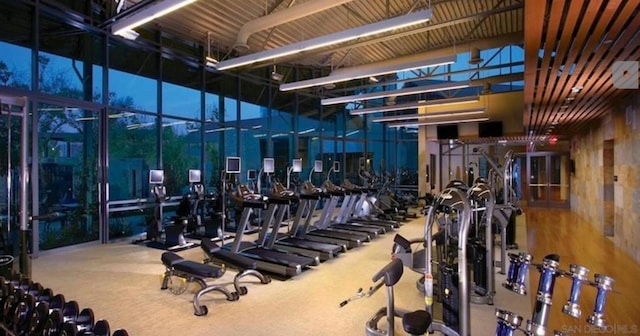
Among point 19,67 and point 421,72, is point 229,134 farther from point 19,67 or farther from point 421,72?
point 421,72

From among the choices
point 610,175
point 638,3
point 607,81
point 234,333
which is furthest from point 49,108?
point 610,175

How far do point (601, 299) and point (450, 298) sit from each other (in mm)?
1395

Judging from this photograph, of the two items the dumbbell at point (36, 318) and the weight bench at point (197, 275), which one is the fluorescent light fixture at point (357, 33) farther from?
the dumbbell at point (36, 318)

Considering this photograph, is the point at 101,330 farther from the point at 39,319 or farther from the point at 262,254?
the point at 262,254

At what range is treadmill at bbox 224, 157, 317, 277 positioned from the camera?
4.70 m

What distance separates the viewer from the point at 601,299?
1634 millimetres

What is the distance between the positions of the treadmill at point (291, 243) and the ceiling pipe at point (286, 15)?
2710 millimetres

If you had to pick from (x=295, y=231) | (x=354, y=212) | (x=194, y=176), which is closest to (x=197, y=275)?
(x=295, y=231)

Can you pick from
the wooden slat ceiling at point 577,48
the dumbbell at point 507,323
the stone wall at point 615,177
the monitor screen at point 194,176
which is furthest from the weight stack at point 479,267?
the monitor screen at point 194,176

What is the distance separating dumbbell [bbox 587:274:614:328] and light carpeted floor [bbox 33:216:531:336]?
1630 millimetres

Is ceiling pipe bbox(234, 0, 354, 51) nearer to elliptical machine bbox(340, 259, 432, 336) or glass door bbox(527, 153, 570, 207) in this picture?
elliptical machine bbox(340, 259, 432, 336)

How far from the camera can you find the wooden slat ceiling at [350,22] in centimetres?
621

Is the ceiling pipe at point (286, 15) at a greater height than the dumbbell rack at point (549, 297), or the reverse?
the ceiling pipe at point (286, 15)

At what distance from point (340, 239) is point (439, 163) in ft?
29.5
